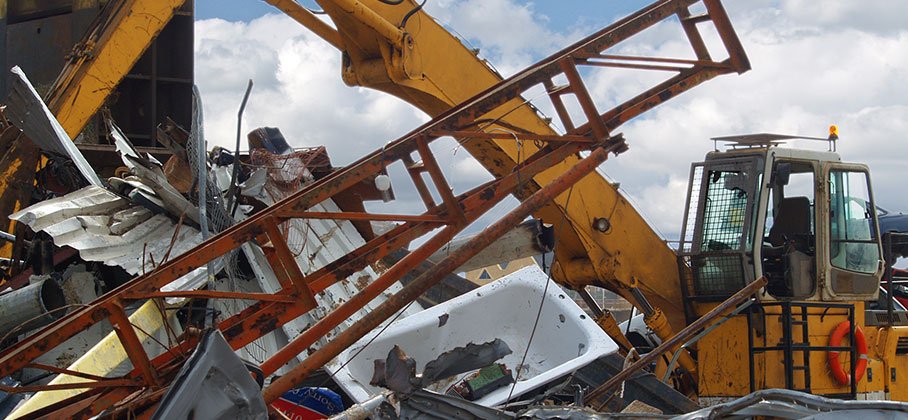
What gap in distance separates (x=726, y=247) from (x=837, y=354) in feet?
4.13

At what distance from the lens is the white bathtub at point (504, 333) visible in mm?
7422

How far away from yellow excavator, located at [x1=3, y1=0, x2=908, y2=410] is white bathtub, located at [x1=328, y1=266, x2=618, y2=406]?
0.70 meters

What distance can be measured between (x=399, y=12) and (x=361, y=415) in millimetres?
3729

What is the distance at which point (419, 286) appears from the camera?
529 centimetres

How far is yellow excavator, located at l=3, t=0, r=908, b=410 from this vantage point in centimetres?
812

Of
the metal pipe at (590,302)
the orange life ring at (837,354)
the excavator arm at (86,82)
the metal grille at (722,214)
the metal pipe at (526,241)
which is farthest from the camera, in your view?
the excavator arm at (86,82)

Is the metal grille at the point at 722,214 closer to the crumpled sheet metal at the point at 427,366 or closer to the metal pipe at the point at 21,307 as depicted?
the crumpled sheet metal at the point at 427,366

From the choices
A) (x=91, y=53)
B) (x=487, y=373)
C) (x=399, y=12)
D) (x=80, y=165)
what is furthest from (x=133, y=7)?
(x=487, y=373)

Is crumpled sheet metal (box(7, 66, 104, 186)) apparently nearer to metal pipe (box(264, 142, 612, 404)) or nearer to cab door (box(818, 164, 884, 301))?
Answer: metal pipe (box(264, 142, 612, 404))

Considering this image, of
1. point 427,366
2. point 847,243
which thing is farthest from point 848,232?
point 427,366

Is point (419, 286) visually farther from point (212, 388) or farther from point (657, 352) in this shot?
point (657, 352)

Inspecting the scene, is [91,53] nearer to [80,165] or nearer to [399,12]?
[80,165]

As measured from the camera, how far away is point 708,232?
8828 millimetres

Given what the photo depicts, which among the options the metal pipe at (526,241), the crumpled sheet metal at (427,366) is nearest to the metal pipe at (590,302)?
the metal pipe at (526,241)
